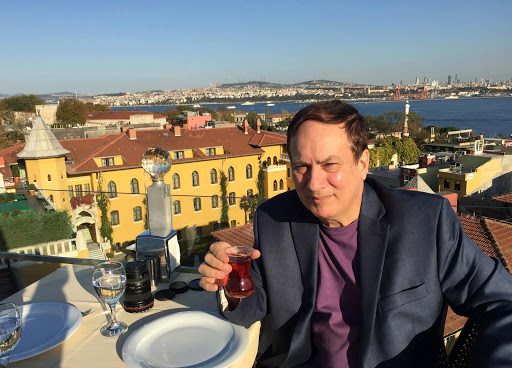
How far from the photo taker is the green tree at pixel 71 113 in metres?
36.3

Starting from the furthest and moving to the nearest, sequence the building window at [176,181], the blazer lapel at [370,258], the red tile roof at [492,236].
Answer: the building window at [176,181] → the red tile roof at [492,236] → the blazer lapel at [370,258]

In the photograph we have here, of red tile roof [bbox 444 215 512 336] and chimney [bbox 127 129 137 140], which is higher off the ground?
chimney [bbox 127 129 137 140]

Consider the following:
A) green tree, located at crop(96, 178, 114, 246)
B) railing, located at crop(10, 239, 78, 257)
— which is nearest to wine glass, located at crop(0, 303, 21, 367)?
railing, located at crop(10, 239, 78, 257)

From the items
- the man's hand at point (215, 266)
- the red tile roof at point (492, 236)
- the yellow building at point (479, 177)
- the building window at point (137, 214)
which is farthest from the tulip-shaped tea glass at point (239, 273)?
the yellow building at point (479, 177)

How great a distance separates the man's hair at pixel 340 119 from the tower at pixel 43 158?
14.0m

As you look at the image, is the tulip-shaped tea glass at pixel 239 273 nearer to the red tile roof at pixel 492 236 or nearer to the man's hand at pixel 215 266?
the man's hand at pixel 215 266

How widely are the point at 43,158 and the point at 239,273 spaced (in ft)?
48.6

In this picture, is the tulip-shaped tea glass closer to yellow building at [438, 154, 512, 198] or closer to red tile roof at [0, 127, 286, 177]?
red tile roof at [0, 127, 286, 177]

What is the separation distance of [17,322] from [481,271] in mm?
1187

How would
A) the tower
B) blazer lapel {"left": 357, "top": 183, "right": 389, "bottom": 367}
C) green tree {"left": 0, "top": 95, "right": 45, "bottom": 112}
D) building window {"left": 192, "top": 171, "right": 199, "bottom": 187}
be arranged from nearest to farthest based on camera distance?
blazer lapel {"left": 357, "top": 183, "right": 389, "bottom": 367} < the tower < building window {"left": 192, "top": 171, "right": 199, "bottom": 187} < green tree {"left": 0, "top": 95, "right": 45, "bottom": 112}

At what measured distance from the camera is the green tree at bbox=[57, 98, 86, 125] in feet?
119

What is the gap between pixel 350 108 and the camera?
3.91 feet

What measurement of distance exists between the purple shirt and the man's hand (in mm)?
254

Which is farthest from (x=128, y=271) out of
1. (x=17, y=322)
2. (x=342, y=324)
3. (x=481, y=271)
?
(x=481, y=271)
